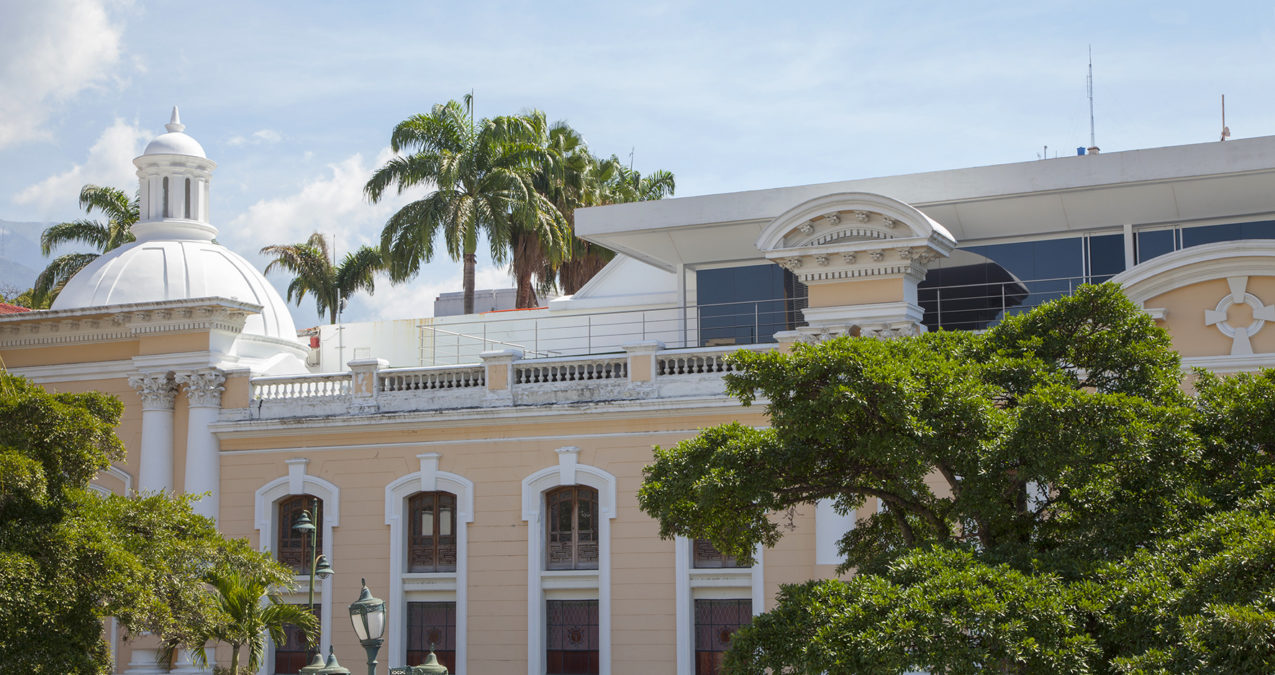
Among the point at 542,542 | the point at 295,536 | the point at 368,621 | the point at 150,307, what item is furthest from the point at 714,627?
the point at 150,307


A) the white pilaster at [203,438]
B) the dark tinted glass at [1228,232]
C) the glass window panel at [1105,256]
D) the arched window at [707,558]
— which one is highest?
the dark tinted glass at [1228,232]

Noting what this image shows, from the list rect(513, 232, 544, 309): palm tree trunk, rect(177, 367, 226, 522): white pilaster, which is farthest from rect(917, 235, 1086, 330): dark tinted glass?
rect(513, 232, 544, 309): palm tree trunk

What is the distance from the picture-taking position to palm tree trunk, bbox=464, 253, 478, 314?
36062mm

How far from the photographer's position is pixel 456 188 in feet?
114

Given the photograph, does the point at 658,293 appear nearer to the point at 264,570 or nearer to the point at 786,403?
the point at 264,570

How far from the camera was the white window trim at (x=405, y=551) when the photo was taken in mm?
25609

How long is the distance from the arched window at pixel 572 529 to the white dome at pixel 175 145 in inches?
452

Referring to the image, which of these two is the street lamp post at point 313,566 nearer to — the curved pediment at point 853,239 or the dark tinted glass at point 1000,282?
the curved pediment at point 853,239

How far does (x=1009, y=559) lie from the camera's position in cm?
1303

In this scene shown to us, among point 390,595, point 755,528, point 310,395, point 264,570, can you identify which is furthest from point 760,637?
point 310,395

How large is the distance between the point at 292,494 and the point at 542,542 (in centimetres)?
499

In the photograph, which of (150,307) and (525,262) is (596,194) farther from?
(150,307)

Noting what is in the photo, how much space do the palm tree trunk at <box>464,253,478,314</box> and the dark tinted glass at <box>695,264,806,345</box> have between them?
9.11m

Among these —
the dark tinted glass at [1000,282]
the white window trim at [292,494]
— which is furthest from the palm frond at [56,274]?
the dark tinted glass at [1000,282]
